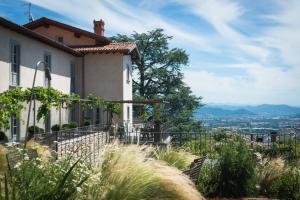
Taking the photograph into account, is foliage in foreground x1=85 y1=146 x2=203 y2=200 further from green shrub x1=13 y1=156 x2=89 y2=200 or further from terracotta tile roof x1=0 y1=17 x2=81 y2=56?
terracotta tile roof x1=0 y1=17 x2=81 y2=56

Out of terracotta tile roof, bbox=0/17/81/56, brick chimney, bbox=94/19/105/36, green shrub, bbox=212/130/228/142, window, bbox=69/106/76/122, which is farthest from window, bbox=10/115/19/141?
brick chimney, bbox=94/19/105/36

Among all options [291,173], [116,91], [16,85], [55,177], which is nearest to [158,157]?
[291,173]

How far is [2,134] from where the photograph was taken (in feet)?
52.1

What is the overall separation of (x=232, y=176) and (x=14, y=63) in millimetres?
13700

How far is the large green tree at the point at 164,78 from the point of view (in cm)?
4422

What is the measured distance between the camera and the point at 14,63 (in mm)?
19297

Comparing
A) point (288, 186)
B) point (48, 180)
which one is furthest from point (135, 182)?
point (288, 186)

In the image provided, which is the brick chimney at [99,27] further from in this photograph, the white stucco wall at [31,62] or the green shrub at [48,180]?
the green shrub at [48,180]

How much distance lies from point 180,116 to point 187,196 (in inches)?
1546

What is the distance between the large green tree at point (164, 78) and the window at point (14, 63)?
→ 24.5 metres

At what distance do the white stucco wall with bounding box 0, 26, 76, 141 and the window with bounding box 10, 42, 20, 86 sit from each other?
0.22m

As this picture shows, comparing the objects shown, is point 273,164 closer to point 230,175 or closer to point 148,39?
point 230,175

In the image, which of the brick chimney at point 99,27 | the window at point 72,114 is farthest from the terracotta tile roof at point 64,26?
the window at point 72,114

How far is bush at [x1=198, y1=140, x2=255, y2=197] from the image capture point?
8.04 m
